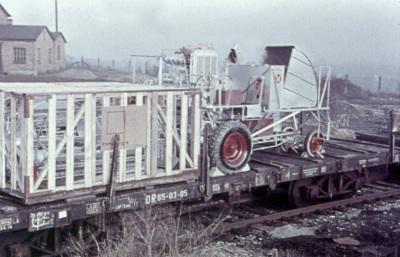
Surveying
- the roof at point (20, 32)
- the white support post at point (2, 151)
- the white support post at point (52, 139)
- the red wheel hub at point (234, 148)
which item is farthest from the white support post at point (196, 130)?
the roof at point (20, 32)

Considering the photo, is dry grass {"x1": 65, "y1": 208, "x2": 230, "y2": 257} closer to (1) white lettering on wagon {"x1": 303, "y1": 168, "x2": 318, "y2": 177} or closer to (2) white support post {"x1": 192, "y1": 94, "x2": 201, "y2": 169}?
(2) white support post {"x1": 192, "y1": 94, "x2": 201, "y2": 169}

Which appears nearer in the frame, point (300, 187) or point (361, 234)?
point (361, 234)

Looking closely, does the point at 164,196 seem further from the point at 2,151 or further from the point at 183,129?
the point at 2,151

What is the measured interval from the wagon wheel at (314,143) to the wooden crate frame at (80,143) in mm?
3500

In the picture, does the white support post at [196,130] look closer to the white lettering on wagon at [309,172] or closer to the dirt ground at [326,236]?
the dirt ground at [326,236]

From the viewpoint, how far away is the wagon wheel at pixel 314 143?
1262cm

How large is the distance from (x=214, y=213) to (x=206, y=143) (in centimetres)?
264

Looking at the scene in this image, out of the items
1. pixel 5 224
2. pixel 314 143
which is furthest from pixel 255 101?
pixel 5 224

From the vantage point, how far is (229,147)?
34.4ft

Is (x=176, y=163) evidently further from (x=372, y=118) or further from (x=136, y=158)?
(x=372, y=118)

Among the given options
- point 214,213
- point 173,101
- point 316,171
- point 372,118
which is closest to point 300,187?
point 316,171

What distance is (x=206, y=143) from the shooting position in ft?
31.5

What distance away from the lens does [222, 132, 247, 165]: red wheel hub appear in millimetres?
10430

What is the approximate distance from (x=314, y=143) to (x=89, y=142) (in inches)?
246
